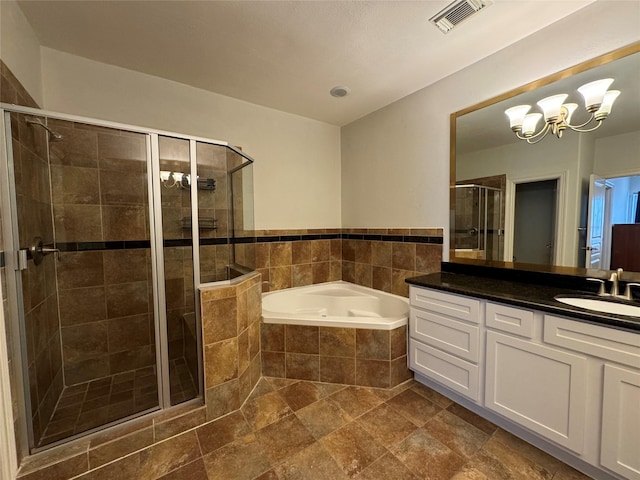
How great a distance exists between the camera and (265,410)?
5.65 ft

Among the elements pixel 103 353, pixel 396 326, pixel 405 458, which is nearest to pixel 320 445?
pixel 405 458

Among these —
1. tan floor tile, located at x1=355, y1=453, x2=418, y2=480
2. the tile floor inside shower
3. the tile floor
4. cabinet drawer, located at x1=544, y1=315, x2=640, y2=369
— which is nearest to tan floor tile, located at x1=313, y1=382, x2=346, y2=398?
the tile floor

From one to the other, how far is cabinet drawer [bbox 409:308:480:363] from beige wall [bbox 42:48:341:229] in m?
1.62

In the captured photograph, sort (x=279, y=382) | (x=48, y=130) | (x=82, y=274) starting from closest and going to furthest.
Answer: (x=48, y=130)
(x=82, y=274)
(x=279, y=382)

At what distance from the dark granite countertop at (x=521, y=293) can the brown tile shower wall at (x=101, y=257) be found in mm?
2119

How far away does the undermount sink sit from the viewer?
128 cm

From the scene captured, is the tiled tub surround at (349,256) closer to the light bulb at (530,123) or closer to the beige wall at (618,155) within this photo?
the light bulb at (530,123)

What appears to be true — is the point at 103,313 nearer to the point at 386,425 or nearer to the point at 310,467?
the point at 310,467

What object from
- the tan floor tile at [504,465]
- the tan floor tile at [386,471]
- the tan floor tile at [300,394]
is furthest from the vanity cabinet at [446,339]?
the tan floor tile at [300,394]

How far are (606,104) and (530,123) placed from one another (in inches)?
13.3

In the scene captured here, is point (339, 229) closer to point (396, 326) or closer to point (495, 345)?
point (396, 326)

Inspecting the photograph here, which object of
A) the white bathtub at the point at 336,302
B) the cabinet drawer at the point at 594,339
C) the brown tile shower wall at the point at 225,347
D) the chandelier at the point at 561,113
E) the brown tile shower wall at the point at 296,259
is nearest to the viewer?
the cabinet drawer at the point at 594,339

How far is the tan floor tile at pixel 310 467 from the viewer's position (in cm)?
125

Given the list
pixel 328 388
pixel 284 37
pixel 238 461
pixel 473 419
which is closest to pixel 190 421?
pixel 238 461
